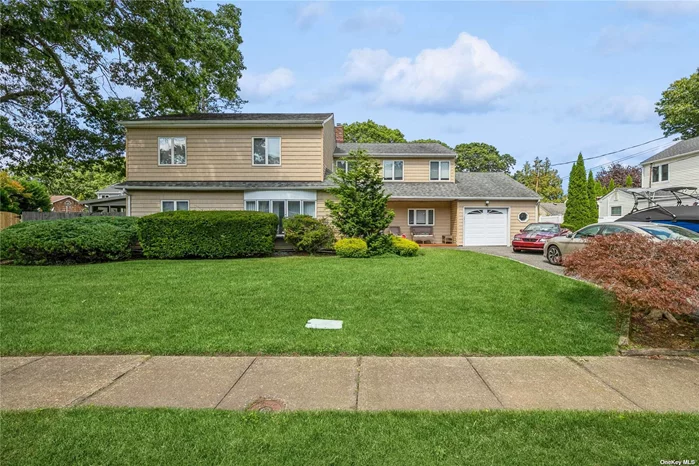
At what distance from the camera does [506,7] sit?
9859 mm

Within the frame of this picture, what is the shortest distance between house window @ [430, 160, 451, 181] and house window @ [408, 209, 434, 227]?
6.74ft

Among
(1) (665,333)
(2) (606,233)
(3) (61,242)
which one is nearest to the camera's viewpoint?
(1) (665,333)

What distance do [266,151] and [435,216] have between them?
415 inches

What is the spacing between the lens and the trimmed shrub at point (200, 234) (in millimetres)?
12531

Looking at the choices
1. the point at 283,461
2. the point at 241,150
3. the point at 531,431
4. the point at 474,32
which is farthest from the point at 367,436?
the point at 241,150

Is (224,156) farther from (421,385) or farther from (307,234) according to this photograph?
(421,385)

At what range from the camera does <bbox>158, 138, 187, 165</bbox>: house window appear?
16.1m

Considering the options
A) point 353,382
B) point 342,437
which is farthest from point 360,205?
point 342,437

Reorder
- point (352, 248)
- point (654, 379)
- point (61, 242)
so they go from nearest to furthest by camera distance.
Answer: point (654, 379), point (61, 242), point (352, 248)

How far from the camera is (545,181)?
4678cm

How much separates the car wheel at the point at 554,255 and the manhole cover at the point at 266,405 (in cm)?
1115

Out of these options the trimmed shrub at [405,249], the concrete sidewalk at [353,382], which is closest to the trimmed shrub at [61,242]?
the concrete sidewalk at [353,382]

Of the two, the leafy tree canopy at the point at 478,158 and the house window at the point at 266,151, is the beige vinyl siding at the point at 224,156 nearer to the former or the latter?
the house window at the point at 266,151

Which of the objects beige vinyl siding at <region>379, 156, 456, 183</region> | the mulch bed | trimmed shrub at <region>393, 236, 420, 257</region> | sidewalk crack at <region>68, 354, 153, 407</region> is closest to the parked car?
the mulch bed
